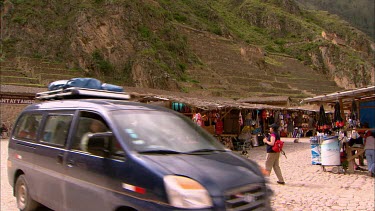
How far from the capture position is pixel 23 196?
5621mm

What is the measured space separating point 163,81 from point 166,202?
1260 inches

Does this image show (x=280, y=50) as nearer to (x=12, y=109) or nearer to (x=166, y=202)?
(x=12, y=109)

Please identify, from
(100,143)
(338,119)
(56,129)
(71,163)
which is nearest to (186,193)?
(100,143)

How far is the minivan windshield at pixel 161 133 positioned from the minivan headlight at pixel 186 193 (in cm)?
56

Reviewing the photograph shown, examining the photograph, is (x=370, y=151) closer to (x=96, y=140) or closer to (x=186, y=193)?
(x=186, y=193)

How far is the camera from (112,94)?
550 centimetres

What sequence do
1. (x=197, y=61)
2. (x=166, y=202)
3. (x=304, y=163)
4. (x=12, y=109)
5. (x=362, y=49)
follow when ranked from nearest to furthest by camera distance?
(x=166, y=202) < (x=304, y=163) < (x=12, y=109) < (x=197, y=61) < (x=362, y=49)

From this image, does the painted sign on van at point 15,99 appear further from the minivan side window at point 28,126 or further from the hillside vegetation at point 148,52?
the minivan side window at point 28,126

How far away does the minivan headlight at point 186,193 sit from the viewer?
3.19m

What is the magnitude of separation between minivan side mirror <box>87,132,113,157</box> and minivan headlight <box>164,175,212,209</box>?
2.96 ft

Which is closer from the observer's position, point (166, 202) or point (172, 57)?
point (166, 202)

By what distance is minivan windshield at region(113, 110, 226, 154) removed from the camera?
3.81 meters

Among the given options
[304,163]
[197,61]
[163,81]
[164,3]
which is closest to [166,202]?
[304,163]

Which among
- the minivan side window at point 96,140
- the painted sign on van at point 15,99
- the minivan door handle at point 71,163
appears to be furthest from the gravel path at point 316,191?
the painted sign on van at point 15,99
